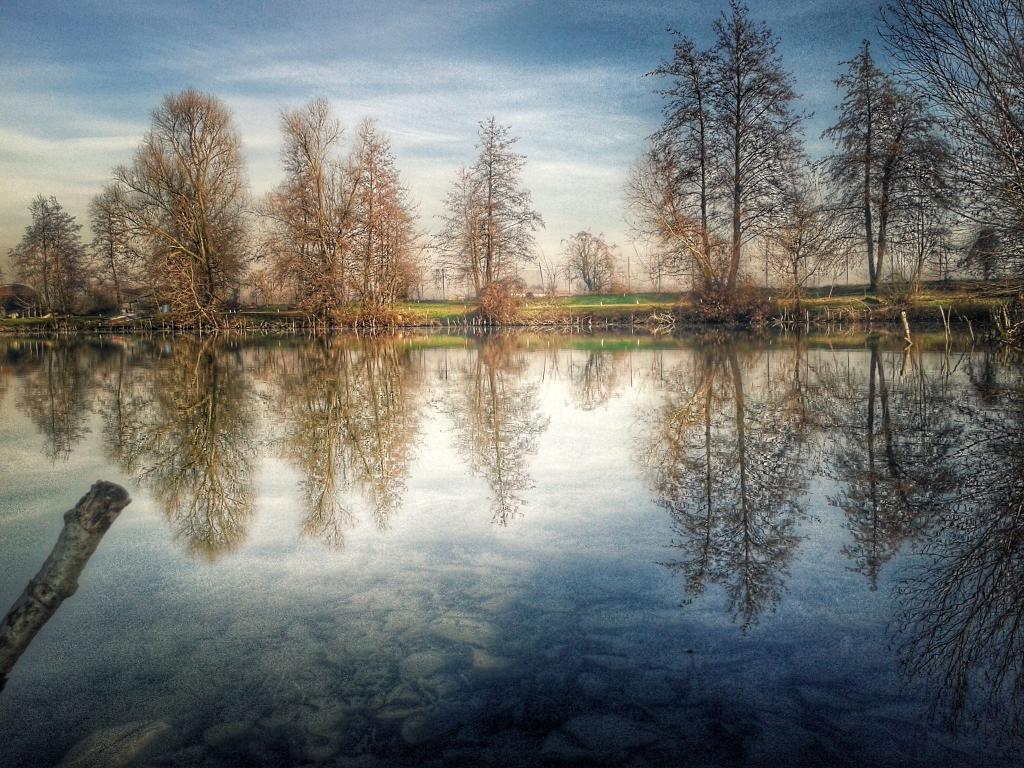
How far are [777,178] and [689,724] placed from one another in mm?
30731

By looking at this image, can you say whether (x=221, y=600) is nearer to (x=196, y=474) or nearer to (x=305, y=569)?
(x=305, y=569)

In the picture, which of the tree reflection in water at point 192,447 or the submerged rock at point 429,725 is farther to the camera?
the tree reflection in water at point 192,447

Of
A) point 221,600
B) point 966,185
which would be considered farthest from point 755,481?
point 966,185

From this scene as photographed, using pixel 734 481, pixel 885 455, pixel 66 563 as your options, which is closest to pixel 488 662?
pixel 66 563

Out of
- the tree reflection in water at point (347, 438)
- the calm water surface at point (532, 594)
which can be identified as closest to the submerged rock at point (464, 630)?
the calm water surface at point (532, 594)

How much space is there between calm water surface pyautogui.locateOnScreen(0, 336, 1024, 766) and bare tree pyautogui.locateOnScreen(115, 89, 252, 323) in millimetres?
34099

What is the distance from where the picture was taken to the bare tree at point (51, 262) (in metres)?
54.2

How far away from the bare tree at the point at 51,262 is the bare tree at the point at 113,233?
12.0ft

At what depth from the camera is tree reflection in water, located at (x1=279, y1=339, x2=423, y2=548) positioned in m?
5.07

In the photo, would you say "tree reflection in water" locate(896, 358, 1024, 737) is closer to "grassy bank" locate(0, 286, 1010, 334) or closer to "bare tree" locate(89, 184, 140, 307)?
"grassy bank" locate(0, 286, 1010, 334)

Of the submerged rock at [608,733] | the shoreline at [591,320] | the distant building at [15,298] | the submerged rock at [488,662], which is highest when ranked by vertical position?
the distant building at [15,298]

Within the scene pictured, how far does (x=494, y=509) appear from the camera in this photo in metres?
5.02

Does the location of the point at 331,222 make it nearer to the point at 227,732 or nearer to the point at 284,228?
the point at 284,228

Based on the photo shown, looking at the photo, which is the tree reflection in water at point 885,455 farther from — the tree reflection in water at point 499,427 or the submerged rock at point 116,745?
the submerged rock at point 116,745
